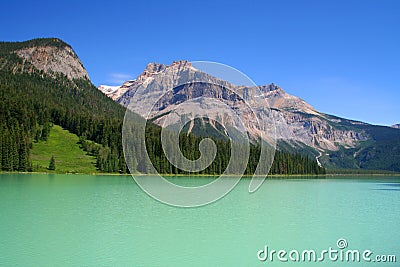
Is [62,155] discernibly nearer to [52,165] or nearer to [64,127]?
[52,165]

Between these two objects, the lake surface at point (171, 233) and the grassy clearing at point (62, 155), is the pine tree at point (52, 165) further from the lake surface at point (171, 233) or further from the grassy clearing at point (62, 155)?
the lake surface at point (171, 233)

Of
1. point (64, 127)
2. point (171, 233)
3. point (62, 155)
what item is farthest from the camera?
point (64, 127)

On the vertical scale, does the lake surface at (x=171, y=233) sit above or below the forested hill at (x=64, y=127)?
below

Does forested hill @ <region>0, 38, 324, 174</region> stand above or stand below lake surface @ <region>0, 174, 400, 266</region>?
above

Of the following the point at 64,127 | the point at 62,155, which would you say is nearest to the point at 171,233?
the point at 62,155

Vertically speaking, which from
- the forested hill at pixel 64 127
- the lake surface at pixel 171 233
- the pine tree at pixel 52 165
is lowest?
the lake surface at pixel 171 233

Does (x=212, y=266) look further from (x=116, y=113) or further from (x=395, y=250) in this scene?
(x=116, y=113)

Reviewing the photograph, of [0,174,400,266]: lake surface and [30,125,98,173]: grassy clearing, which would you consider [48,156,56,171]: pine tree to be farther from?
[0,174,400,266]: lake surface

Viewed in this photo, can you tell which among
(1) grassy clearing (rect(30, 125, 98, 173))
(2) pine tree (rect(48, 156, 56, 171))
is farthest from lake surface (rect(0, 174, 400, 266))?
(1) grassy clearing (rect(30, 125, 98, 173))

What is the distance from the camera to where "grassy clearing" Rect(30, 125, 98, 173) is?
328 feet

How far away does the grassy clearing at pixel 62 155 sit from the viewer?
99.8 m

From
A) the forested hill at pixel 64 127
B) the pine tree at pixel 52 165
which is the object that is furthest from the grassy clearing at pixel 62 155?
the forested hill at pixel 64 127

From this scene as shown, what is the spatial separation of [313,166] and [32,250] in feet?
596

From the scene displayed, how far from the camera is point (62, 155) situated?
108438 millimetres
